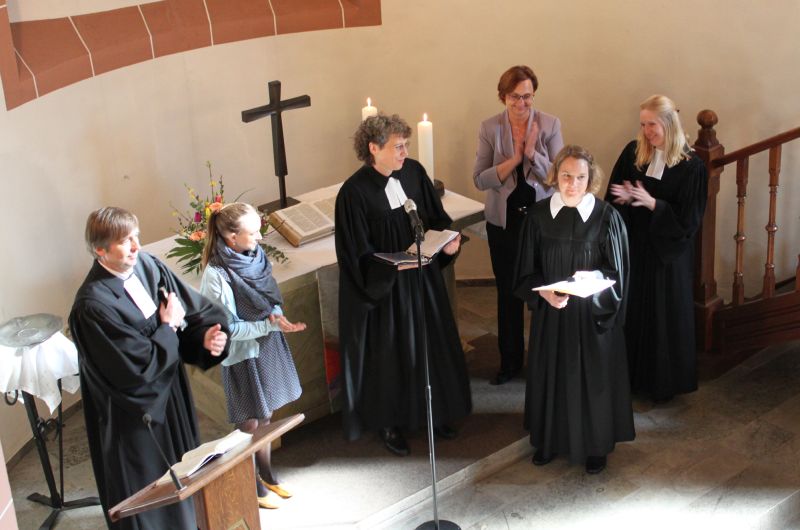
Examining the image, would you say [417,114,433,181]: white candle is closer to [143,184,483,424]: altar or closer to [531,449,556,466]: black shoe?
[143,184,483,424]: altar

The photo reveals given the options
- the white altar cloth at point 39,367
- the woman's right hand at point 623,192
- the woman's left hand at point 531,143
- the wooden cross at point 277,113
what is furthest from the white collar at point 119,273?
the woman's right hand at point 623,192

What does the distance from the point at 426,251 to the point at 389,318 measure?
0.41m

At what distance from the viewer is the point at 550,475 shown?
5.09 meters

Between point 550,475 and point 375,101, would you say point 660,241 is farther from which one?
point 375,101

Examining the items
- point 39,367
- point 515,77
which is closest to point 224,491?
point 39,367

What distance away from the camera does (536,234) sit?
15.8ft

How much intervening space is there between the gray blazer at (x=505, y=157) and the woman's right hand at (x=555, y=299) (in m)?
0.82

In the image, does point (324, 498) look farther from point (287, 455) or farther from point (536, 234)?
point (536, 234)

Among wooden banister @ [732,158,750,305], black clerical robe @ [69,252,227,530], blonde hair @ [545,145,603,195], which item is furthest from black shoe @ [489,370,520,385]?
black clerical robe @ [69,252,227,530]

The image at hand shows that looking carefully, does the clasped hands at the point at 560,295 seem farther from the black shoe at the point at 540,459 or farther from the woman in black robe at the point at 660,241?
the black shoe at the point at 540,459

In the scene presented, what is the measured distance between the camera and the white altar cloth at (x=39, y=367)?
176 inches

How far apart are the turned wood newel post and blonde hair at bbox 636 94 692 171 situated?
36 cm

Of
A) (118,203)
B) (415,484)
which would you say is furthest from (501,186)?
(118,203)

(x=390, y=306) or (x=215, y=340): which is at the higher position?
(x=215, y=340)
